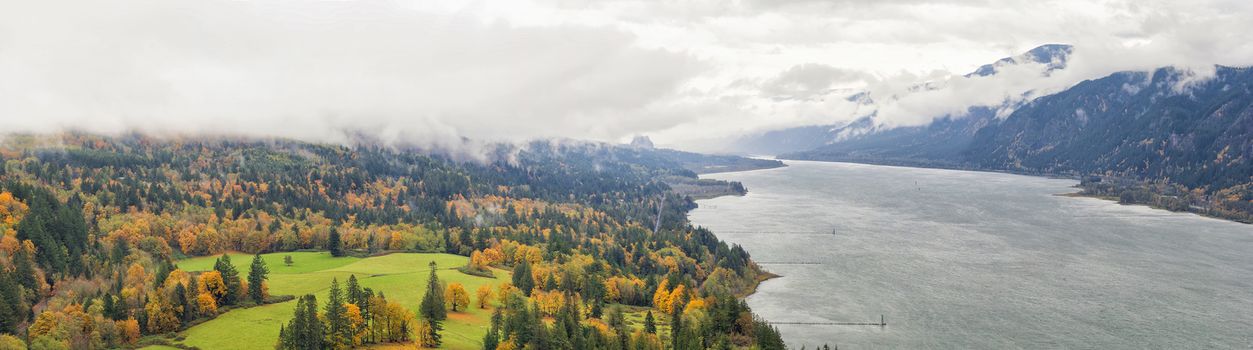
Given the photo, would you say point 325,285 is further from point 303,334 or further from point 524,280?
point 303,334

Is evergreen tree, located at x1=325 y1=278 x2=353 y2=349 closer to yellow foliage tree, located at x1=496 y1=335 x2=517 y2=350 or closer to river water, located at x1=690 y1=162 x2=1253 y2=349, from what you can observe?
yellow foliage tree, located at x1=496 y1=335 x2=517 y2=350

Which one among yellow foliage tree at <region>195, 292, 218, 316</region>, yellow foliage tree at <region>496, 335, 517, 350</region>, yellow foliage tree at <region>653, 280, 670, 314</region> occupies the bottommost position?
yellow foliage tree at <region>653, 280, 670, 314</region>

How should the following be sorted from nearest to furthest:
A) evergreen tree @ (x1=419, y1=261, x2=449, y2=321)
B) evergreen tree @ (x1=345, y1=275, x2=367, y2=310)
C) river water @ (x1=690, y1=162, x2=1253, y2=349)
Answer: evergreen tree @ (x1=345, y1=275, x2=367, y2=310), evergreen tree @ (x1=419, y1=261, x2=449, y2=321), river water @ (x1=690, y1=162, x2=1253, y2=349)

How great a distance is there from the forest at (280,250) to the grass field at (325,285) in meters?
2.79

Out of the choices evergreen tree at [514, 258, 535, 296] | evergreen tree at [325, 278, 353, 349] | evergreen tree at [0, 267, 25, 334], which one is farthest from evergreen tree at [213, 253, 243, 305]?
evergreen tree at [514, 258, 535, 296]

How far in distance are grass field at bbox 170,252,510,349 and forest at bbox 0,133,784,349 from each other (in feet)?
9.16

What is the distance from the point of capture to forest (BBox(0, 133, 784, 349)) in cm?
7844

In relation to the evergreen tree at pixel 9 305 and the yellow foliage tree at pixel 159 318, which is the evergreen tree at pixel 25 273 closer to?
the evergreen tree at pixel 9 305

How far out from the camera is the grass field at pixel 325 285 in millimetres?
78438

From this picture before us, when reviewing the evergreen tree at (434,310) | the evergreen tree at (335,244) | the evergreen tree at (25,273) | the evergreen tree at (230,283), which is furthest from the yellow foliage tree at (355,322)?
the evergreen tree at (335,244)

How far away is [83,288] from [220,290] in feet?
65.3

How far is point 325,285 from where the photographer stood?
10231cm

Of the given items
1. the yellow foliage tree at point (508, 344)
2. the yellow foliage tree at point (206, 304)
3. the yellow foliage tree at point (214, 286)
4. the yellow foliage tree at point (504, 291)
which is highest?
the yellow foliage tree at point (214, 286)

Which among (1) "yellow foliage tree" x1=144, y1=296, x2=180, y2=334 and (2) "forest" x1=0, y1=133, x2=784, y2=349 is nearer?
(2) "forest" x1=0, y1=133, x2=784, y2=349
